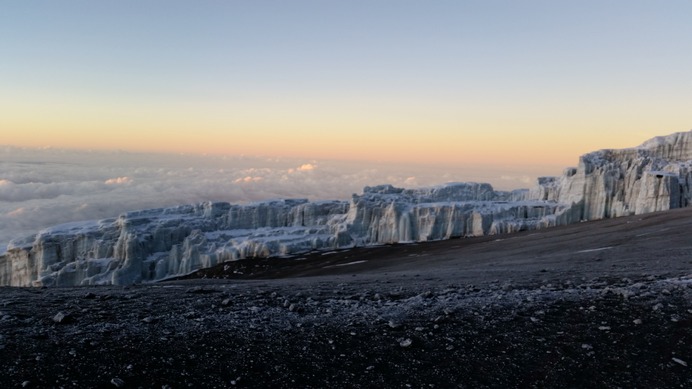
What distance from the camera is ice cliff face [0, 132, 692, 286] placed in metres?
94.1

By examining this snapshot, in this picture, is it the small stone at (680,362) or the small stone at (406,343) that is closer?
the small stone at (680,362)

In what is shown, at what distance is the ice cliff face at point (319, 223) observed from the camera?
9406cm

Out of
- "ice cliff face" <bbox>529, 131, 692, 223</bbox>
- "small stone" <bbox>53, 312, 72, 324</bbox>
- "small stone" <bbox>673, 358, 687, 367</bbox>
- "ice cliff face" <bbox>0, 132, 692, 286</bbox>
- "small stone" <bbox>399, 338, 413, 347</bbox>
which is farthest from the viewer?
"ice cliff face" <bbox>0, 132, 692, 286</bbox>

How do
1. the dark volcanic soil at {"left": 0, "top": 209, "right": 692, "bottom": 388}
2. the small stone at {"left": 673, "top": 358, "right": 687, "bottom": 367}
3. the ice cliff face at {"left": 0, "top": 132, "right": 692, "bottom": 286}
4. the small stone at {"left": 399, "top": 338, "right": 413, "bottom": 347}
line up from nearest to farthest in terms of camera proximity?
the dark volcanic soil at {"left": 0, "top": 209, "right": 692, "bottom": 388} → the small stone at {"left": 673, "top": 358, "right": 687, "bottom": 367} → the small stone at {"left": 399, "top": 338, "right": 413, "bottom": 347} → the ice cliff face at {"left": 0, "top": 132, "right": 692, "bottom": 286}

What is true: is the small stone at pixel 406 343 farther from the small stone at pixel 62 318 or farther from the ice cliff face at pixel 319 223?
the ice cliff face at pixel 319 223

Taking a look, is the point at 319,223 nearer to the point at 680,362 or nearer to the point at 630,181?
the point at 630,181

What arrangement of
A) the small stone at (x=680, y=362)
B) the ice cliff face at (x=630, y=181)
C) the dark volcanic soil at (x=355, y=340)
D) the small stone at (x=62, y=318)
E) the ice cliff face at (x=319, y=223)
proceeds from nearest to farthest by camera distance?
the dark volcanic soil at (x=355, y=340)
the small stone at (x=680, y=362)
the small stone at (x=62, y=318)
the ice cliff face at (x=630, y=181)
the ice cliff face at (x=319, y=223)

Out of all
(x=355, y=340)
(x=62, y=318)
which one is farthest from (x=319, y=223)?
(x=355, y=340)

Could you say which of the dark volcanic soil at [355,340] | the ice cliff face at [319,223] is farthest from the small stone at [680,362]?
the ice cliff face at [319,223]

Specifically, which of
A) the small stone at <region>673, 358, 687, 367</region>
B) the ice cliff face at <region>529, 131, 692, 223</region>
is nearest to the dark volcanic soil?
the small stone at <region>673, 358, 687, 367</region>

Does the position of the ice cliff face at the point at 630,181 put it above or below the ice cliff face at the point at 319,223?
above

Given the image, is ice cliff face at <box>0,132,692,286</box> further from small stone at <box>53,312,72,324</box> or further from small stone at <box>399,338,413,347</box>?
small stone at <box>399,338,413,347</box>

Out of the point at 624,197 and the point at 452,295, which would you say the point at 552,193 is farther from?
the point at 452,295

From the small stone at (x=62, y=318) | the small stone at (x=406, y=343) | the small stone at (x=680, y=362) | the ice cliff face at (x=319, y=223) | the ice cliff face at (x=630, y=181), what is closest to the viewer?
the small stone at (x=680, y=362)
